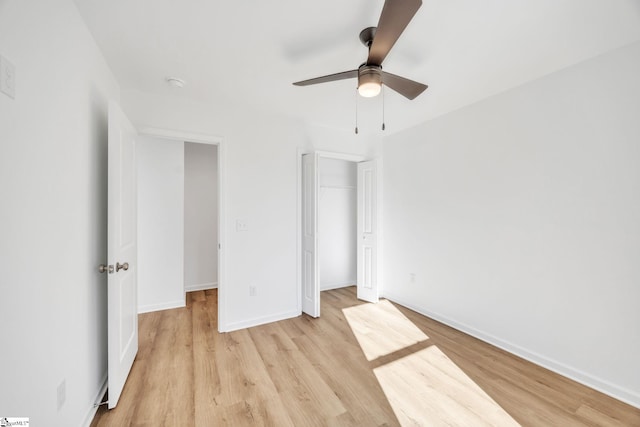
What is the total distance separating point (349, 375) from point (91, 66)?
2.87 metres

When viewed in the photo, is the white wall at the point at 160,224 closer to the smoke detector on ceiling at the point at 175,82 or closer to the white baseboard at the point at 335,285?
the smoke detector on ceiling at the point at 175,82

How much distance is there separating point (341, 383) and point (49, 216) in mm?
2067

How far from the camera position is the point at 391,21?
126 cm

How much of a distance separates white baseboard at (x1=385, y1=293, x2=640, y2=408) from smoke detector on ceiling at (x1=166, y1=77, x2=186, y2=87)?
3655 mm

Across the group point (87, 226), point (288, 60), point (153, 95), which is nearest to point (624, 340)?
point (288, 60)

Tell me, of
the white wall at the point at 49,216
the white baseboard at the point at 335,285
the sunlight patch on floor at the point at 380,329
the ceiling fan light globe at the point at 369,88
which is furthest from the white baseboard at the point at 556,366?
Result: the white wall at the point at 49,216

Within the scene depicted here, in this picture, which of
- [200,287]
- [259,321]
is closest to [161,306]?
[200,287]

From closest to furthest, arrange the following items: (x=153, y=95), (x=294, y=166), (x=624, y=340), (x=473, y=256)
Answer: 1. (x=624, y=340)
2. (x=153, y=95)
3. (x=473, y=256)
4. (x=294, y=166)

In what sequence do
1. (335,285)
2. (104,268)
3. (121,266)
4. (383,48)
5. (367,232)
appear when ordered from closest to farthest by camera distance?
(383,48), (104,268), (121,266), (367,232), (335,285)

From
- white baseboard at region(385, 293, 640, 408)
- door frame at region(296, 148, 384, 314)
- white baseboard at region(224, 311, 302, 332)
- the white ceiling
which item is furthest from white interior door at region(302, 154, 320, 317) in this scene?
white baseboard at region(385, 293, 640, 408)

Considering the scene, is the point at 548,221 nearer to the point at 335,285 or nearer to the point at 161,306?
the point at 335,285

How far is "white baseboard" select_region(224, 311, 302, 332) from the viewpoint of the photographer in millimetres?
2951

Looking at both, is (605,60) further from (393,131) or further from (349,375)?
(349,375)

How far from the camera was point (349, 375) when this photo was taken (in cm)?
217
